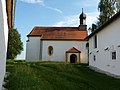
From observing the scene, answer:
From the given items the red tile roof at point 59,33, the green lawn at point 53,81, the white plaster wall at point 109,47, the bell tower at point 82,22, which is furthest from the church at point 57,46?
the green lawn at point 53,81

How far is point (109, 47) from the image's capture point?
19281 mm

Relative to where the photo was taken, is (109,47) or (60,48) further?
(60,48)

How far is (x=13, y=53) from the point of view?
45.4 meters

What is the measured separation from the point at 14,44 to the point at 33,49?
15.7 ft

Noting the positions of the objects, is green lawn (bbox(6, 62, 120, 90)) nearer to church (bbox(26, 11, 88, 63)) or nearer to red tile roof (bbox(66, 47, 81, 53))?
red tile roof (bbox(66, 47, 81, 53))

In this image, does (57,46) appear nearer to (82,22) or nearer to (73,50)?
(73,50)

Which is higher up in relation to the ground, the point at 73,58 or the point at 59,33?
the point at 59,33

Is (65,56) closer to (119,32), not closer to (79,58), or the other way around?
(79,58)

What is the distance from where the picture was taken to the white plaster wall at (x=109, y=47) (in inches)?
681

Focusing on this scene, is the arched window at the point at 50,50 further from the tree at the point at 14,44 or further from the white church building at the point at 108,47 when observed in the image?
the white church building at the point at 108,47

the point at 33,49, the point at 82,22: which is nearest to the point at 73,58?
the point at 33,49

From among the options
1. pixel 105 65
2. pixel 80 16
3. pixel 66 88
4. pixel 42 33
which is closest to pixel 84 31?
pixel 80 16

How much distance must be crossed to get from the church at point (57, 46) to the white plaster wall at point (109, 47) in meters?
17.1

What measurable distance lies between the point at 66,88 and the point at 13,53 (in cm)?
3587
